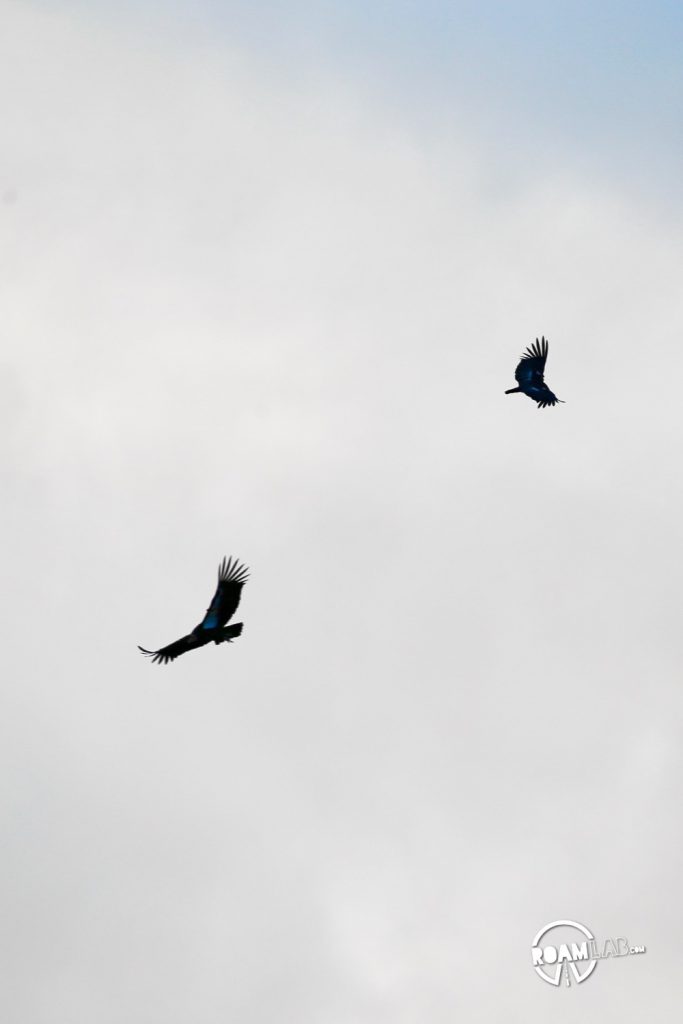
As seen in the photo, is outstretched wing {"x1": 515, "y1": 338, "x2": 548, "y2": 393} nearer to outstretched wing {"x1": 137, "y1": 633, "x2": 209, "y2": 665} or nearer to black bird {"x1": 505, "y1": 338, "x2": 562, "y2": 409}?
black bird {"x1": 505, "y1": 338, "x2": 562, "y2": 409}

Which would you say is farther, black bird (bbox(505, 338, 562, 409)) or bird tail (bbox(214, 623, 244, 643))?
black bird (bbox(505, 338, 562, 409))

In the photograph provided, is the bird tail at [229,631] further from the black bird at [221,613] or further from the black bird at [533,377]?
the black bird at [533,377]

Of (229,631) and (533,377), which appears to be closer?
(229,631)

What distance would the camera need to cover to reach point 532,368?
100m

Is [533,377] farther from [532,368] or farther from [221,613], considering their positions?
[221,613]

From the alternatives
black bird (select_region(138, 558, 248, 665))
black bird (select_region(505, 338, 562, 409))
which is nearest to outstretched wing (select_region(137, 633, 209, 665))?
black bird (select_region(138, 558, 248, 665))

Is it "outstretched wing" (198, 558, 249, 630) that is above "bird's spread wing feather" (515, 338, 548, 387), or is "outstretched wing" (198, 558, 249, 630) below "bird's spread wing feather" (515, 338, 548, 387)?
below

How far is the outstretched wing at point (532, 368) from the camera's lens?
327ft

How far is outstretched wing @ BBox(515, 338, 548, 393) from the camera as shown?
99.8 metres

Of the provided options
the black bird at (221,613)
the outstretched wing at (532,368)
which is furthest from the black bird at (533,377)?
the black bird at (221,613)

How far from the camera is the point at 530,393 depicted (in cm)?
10044

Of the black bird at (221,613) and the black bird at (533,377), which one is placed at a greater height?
the black bird at (533,377)

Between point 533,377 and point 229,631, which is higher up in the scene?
point 533,377

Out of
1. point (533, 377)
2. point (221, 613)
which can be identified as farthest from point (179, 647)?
point (533, 377)
